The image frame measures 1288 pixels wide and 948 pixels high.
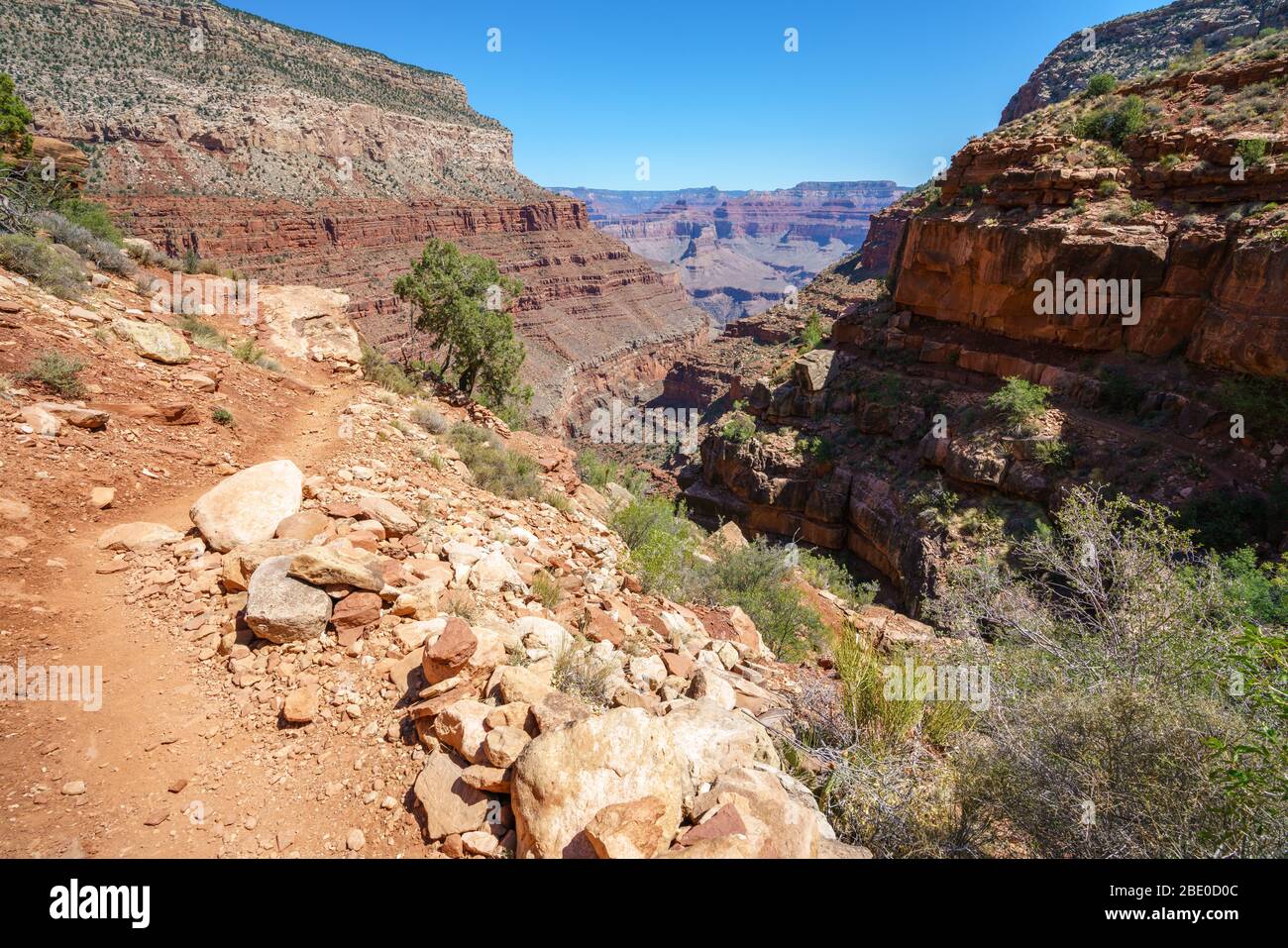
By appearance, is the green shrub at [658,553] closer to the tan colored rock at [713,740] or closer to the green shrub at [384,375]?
the tan colored rock at [713,740]

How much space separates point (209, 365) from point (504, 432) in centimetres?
577

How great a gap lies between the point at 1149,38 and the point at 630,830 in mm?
78149

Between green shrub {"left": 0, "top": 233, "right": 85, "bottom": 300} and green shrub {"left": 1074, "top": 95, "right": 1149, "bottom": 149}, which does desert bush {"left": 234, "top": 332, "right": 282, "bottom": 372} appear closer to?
green shrub {"left": 0, "top": 233, "right": 85, "bottom": 300}

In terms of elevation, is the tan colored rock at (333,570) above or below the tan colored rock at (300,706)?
above

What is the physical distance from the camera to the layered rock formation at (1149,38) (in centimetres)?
4281

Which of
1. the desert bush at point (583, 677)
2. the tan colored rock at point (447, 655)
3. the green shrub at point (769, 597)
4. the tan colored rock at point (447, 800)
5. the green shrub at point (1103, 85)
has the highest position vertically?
the green shrub at point (1103, 85)

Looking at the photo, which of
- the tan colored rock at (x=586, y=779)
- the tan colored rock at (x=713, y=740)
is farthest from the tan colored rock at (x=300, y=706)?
the tan colored rock at (x=713, y=740)

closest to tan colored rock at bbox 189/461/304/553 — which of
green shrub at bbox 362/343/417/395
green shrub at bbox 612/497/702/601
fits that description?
green shrub at bbox 612/497/702/601

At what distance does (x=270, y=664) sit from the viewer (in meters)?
4.38

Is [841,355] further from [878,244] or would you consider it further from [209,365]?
[878,244]

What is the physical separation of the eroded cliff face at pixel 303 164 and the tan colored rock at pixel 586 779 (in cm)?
3461

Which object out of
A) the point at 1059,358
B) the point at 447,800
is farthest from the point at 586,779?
the point at 1059,358

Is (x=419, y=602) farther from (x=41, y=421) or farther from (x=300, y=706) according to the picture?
(x=41, y=421)
